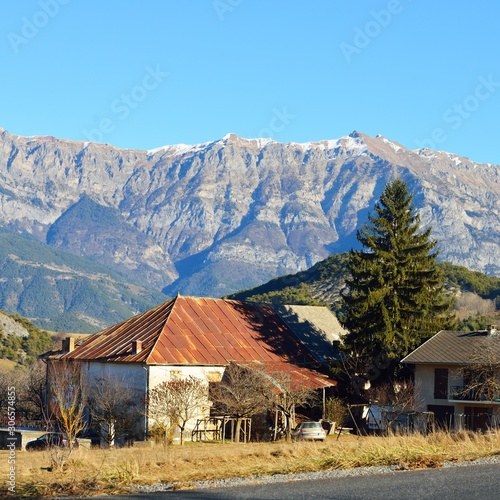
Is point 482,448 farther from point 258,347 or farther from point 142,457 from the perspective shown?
point 258,347

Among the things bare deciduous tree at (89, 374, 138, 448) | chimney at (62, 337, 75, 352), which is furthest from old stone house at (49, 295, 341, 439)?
bare deciduous tree at (89, 374, 138, 448)

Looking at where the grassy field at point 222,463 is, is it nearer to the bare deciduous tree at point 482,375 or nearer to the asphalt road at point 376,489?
the asphalt road at point 376,489

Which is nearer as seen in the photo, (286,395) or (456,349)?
(286,395)

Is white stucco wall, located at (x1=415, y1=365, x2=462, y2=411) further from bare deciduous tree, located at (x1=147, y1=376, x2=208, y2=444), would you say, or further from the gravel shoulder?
the gravel shoulder

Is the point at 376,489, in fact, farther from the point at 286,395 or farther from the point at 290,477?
the point at 286,395

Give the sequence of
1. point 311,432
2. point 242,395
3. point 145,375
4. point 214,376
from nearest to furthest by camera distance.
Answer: point 311,432 → point 242,395 → point 145,375 → point 214,376

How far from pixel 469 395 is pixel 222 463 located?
24714 millimetres

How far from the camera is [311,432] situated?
42000mm

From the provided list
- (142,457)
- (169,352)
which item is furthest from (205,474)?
(169,352)

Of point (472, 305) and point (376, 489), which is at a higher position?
point (472, 305)

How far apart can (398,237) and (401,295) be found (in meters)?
3.66

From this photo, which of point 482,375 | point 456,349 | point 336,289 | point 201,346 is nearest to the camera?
point 482,375

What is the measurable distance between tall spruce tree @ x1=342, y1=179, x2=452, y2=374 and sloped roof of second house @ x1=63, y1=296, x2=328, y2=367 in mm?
4828

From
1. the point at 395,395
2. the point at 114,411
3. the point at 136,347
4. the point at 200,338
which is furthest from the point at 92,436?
the point at 395,395
